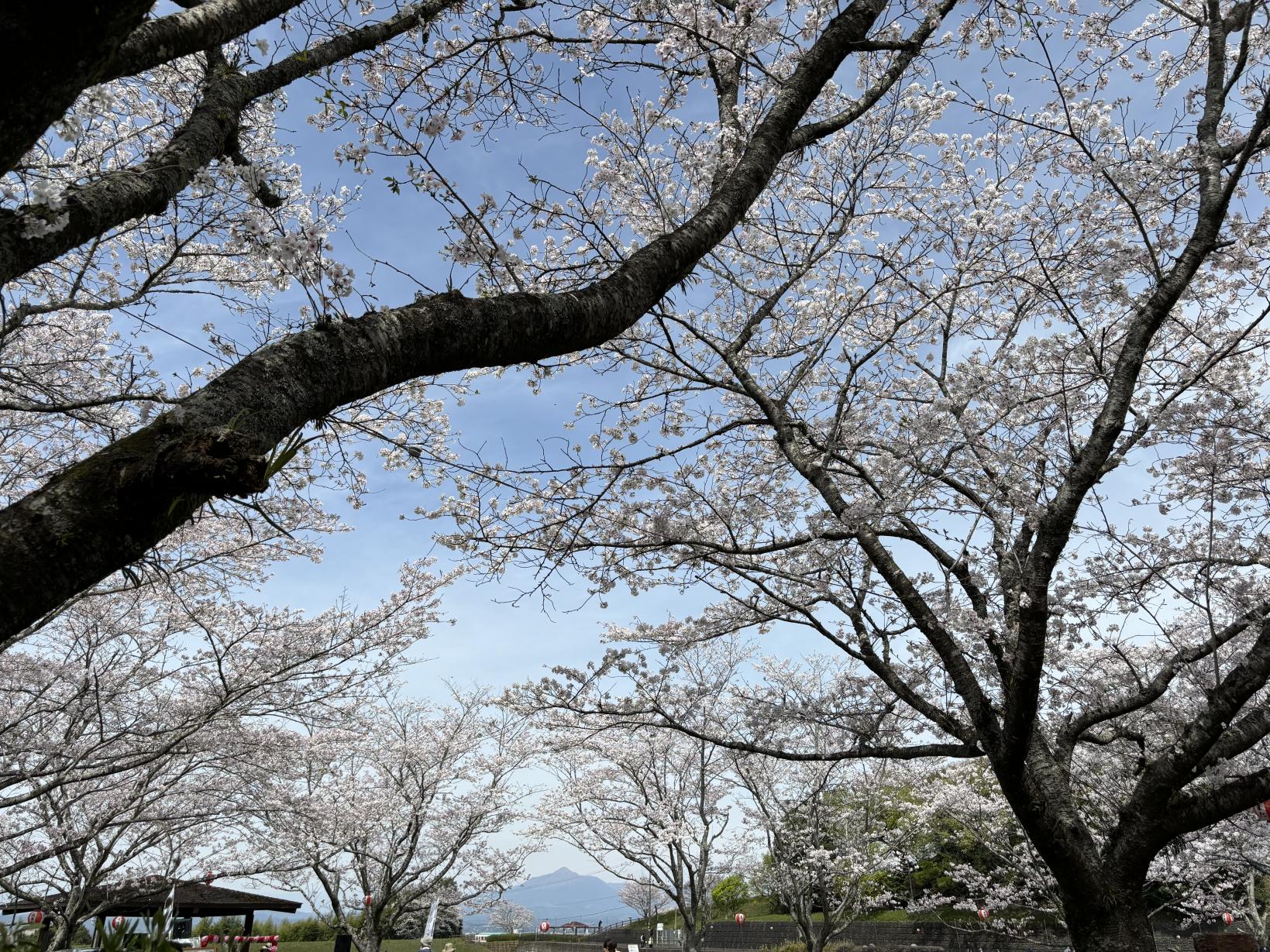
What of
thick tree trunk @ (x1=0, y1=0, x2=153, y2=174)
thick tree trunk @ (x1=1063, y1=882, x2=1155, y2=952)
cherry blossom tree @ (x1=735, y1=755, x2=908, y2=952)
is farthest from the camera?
cherry blossom tree @ (x1=735, y1=755, x2=908, y2=952)

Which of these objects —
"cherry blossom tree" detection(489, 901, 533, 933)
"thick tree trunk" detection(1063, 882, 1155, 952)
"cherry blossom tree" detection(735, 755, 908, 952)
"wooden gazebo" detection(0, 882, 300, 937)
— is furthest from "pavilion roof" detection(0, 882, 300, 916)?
"cherry blossom tree" detection(489, 901, 533, 933)

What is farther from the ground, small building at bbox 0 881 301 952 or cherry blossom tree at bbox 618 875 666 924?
small building at bbox 0 881 301 952

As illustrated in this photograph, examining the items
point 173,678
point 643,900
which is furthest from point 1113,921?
point 643,900

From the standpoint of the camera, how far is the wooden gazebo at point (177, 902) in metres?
10.6

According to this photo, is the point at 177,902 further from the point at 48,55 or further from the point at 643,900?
the point at 643,900

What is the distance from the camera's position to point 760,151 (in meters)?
2.89

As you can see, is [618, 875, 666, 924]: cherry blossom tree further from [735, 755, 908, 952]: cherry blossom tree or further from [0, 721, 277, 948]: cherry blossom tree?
[0, 721, 277, 948]: cherry blossom tree

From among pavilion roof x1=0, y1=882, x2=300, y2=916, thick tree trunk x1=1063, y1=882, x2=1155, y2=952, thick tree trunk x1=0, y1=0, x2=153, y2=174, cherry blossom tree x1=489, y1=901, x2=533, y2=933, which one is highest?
thick tree trunk x1=0, y1=0, x2=153, y2=174

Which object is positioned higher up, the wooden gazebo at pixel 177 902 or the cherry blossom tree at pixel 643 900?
the wooden gazebo at pixel 177 902

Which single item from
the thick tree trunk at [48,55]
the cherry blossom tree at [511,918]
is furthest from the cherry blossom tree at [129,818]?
the cherry blossom tree at [511,918]

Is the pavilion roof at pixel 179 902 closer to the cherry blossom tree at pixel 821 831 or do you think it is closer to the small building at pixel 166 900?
the small building at pixel 166 900

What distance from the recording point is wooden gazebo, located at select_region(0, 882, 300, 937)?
10641 millimetres

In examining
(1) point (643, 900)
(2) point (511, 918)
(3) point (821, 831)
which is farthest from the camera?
(2) point (511, 918)

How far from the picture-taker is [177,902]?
41.9ft
